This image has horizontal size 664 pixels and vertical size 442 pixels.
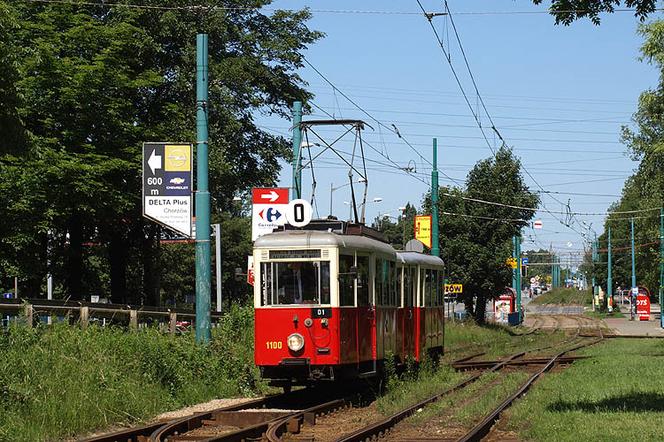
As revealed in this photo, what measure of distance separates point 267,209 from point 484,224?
33.7 meters

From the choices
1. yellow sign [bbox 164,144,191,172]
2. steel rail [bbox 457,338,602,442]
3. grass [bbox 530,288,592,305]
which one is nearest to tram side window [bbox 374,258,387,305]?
steel rail [bbox 457,338,602,442]

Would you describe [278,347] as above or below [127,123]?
below

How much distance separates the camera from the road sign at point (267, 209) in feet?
80.0

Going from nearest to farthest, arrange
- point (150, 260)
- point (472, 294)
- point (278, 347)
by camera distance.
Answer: point (278, 347)
point (150, 260)
point (472, 294)

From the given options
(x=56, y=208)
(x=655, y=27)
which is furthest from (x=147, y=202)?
(x=56, y=208)

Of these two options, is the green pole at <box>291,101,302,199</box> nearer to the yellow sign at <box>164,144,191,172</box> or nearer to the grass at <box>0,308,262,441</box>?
the yellow sign at <box>164,144,191,172</box>

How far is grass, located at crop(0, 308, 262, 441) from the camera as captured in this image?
43.4 feet

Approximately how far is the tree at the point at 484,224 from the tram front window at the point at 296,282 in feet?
128

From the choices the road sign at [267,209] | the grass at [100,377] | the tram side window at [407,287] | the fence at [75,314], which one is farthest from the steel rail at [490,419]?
the fence at [75,314]

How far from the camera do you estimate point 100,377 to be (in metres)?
15.3

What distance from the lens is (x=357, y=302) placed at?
17.9 metres

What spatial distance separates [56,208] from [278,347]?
1858 cm

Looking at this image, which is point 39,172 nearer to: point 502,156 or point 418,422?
point 418,422

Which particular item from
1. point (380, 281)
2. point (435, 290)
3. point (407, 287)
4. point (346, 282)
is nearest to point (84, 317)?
point (346, 282)
